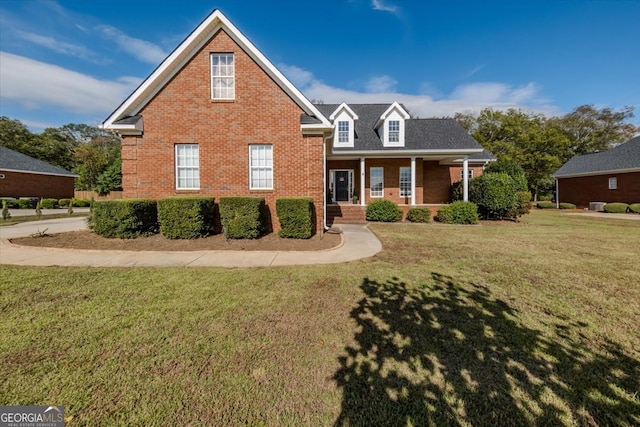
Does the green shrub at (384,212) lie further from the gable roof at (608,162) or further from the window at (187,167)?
the gable roof at (608,162)

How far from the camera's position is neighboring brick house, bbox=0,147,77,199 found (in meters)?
26.1

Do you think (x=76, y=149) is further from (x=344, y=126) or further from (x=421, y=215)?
(x=421, y=215)

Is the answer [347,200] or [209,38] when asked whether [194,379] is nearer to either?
[209,38]

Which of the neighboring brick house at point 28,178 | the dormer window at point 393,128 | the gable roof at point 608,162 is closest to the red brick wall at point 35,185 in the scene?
the neighboring brick house at point 28,178

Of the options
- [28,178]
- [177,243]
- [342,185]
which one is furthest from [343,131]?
[28,178]

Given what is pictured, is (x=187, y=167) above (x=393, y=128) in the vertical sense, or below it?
below

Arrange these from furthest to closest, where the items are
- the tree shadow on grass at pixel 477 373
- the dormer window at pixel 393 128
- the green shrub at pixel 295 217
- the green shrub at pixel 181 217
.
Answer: the dormer window at pixel 393 128 → the green shrub at pixel 295 217 → the green shrub at pixel 181 217 → the tree shadow on grass at pixel 477 373

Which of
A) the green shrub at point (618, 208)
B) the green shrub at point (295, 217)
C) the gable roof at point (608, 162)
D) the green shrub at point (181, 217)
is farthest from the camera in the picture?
the gable roof at point (608, 162)

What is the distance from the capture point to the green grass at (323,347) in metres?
2.14

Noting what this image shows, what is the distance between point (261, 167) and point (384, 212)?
7.36m

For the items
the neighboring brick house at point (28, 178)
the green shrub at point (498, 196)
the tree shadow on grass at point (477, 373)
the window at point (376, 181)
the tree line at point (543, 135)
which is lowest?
the tree shadow on grass at point (477, 373)

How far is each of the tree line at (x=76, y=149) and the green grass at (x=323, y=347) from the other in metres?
37.7

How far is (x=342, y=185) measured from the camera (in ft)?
61.6

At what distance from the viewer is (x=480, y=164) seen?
20688mm
